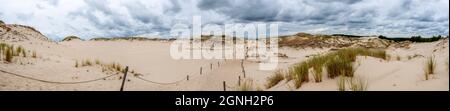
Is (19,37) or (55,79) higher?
(19,37)

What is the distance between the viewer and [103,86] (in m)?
12.6

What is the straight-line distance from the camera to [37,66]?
1403 cm

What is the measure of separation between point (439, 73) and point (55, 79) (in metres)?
10.4
